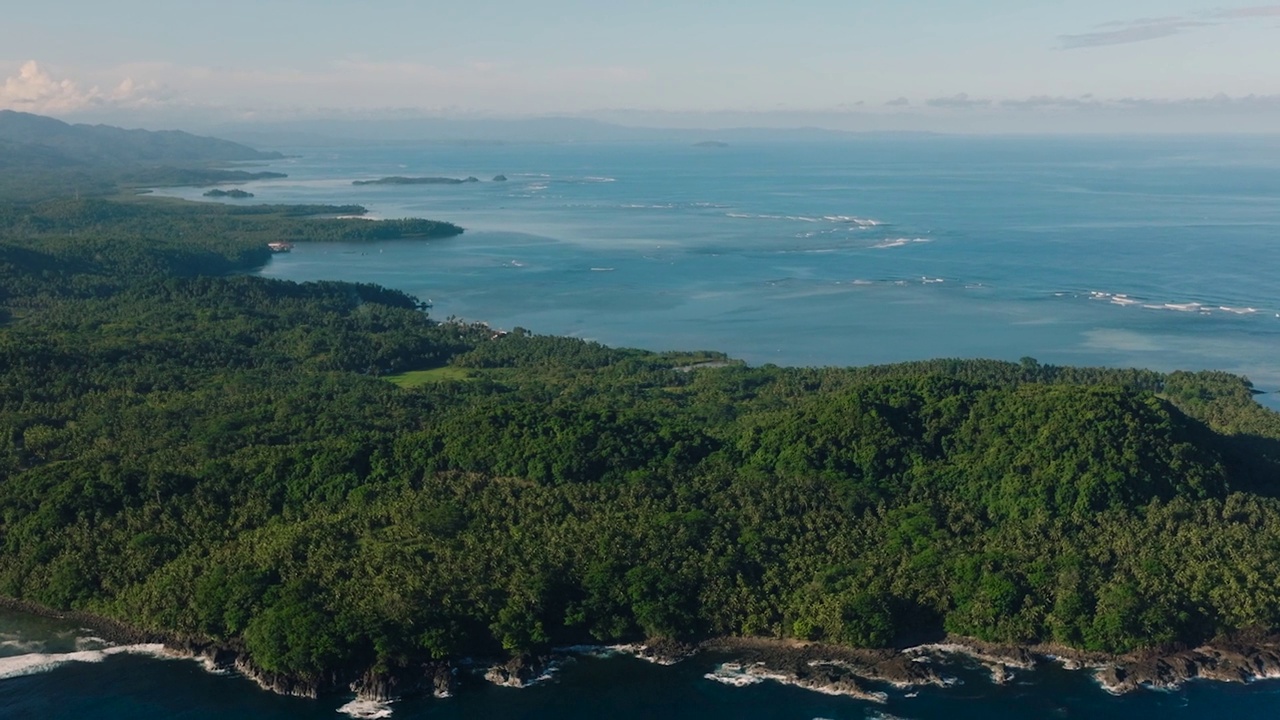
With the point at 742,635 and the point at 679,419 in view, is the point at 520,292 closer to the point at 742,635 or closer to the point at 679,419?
the point at 679,419

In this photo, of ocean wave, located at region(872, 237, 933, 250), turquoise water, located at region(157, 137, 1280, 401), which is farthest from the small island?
ocean wave, located at region(872, 237, 933, 250)

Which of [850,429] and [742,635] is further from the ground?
[850,429]

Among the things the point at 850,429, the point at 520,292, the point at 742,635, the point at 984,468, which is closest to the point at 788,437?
the point at 850,429

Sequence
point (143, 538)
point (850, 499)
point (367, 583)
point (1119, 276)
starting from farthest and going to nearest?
point (1119, 276) → point (850, 499) → point (143, 538) → point (367, 583)

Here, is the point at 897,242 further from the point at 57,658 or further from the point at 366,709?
the point at 57,658

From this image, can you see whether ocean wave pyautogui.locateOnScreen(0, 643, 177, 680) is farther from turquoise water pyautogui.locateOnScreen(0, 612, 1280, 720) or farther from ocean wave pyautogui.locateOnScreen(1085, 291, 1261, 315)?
ocean wave pyautogui.locateOnScreen(1085, 291, 1261, 315)

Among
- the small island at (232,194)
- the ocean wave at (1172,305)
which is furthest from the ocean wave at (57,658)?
the small island at (232,194)
